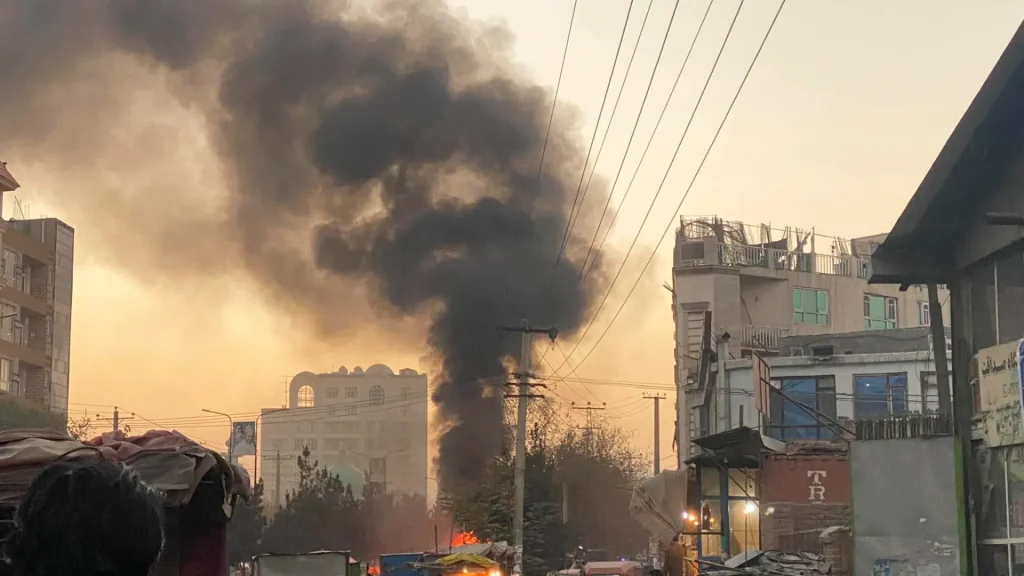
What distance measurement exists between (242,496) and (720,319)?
42.7 m

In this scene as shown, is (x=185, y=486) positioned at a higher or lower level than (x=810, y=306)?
lower

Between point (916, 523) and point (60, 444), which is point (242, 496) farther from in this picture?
point (916, 523)

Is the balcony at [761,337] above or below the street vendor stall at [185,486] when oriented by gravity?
above

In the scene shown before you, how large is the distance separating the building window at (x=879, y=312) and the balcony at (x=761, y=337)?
6367 mm

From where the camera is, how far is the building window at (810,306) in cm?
5359

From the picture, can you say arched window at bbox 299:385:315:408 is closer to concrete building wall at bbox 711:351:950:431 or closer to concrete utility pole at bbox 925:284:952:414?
concrete building wall at bbox 711:351:950:431

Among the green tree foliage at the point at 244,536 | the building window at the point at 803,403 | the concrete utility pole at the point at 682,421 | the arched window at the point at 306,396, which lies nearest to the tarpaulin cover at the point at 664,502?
the building window at the point at 803,403

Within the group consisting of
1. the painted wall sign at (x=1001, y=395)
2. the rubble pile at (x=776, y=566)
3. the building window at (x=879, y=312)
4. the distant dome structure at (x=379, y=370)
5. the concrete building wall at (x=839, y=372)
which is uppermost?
the distant dome structure at (x=379, y=370)

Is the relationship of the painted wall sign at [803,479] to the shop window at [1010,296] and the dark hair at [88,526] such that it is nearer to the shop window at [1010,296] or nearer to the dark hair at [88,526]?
the shop window at [1010,296]

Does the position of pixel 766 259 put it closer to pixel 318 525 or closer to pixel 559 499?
pixel 559 499

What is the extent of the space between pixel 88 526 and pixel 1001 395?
10.7 m

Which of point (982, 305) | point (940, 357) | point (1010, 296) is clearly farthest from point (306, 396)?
point (1010, 296)

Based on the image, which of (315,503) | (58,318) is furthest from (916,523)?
(315,503)

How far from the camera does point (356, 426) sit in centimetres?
15462
